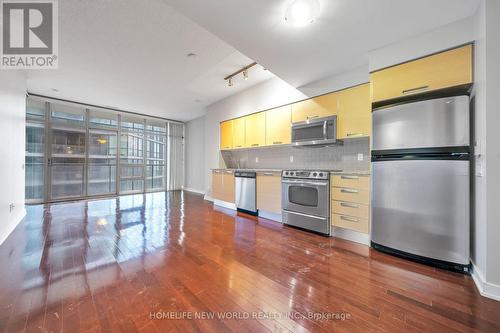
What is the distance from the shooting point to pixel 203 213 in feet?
13.9

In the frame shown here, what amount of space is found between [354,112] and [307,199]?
144 cm

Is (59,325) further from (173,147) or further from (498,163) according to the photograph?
(173,147)

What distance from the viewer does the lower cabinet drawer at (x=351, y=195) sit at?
259cm

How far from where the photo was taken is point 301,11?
1707 mm

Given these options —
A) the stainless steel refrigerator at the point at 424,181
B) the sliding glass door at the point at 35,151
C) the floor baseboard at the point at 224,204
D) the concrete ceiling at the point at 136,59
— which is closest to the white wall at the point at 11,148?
the concrete ceiling at the point at 136,59

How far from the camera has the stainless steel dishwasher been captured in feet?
13.6

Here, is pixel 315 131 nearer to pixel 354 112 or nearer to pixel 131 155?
pixel 354 112

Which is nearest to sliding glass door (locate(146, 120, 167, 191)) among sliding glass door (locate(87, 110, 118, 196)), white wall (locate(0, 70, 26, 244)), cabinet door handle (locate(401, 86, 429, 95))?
sliding glass door (locate(87, 110, 118, 196))

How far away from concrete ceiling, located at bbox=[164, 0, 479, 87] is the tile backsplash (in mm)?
1255

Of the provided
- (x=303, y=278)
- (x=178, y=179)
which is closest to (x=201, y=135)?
(x=178, y=179)

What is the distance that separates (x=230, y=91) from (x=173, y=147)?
407 cm

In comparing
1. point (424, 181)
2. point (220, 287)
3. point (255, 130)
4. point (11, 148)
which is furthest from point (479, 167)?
point (11, 148)

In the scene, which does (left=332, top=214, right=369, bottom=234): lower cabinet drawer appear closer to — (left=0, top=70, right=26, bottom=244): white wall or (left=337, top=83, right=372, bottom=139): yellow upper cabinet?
(left=337, top=83, right=372, bottom=139): yellow upper cabinet

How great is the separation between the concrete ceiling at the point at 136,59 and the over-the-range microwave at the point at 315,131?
1286mm
